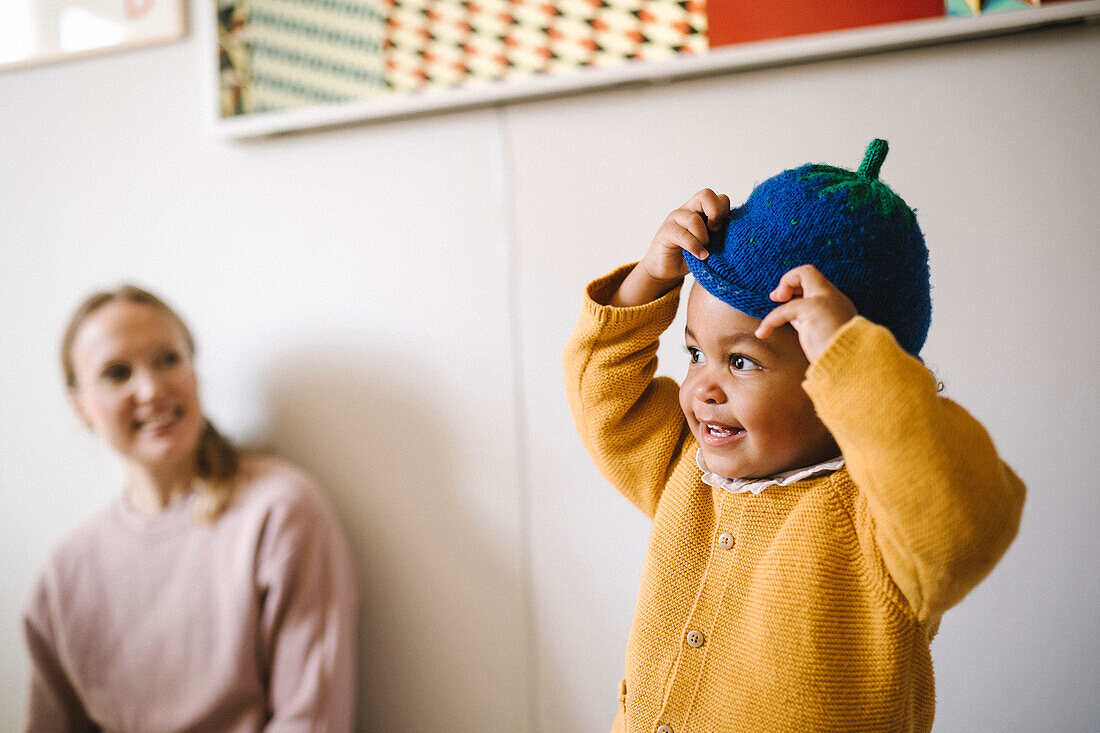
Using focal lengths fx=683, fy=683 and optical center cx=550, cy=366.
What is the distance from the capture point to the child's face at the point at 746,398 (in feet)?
1.81

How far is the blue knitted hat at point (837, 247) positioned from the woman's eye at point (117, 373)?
0.99 meters

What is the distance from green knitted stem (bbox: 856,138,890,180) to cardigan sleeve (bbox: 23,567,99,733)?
53.4 inches

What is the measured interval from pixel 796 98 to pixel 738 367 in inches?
20.8

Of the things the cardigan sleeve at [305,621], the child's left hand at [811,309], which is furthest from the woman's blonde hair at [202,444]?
the child's left hand at [811,309]

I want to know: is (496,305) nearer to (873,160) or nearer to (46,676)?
(873,160)

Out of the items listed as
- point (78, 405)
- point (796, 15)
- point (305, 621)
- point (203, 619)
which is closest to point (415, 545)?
point (305, 621)

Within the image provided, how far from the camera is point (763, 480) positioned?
605 mm

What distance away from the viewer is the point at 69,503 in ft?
4.41

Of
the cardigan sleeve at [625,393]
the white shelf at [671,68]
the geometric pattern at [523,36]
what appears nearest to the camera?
the cardigan sleeve at [625,393]

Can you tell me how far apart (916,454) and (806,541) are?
5.7 inches

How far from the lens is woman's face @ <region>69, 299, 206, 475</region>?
3.63 ft

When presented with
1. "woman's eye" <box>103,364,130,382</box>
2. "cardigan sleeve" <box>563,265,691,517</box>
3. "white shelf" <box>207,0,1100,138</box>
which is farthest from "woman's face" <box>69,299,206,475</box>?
"cardigan sleeve" <box>563,265,691,517</box>

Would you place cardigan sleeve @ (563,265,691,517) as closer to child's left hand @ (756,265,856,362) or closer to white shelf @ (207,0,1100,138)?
child's left hand @ (756,265,856,362)

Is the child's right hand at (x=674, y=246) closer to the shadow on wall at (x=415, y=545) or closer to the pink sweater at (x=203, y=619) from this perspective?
the shadow on wall at (x=415, y=545)
